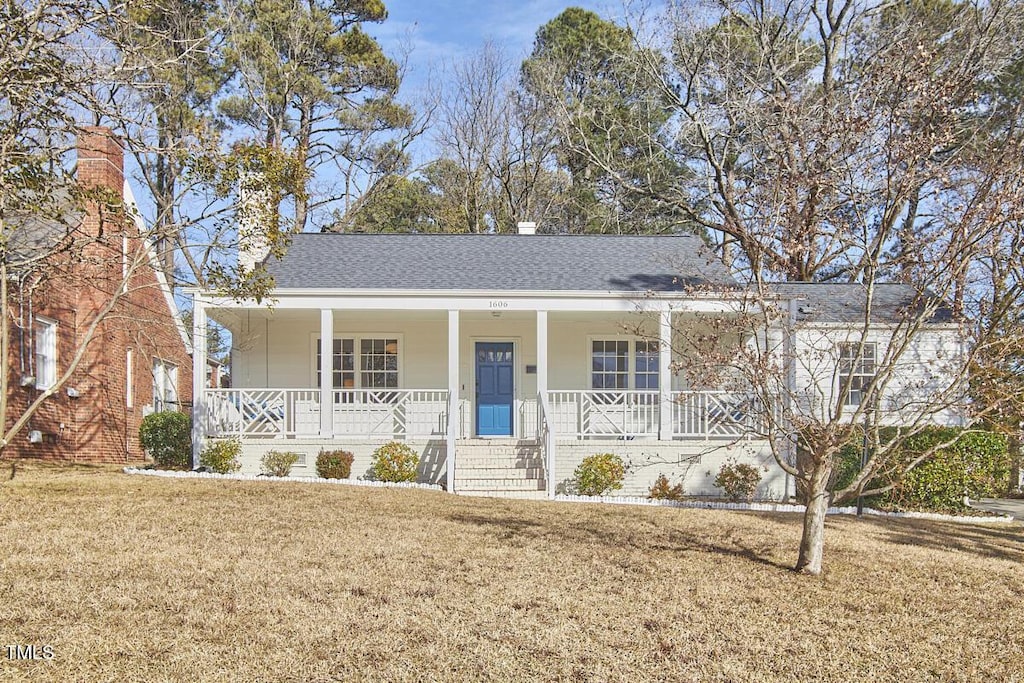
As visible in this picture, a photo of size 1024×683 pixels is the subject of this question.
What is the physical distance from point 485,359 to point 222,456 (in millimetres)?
5357

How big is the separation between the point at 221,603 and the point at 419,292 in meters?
8.87

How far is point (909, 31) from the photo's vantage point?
22.4 m

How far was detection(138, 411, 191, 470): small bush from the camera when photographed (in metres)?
15.4

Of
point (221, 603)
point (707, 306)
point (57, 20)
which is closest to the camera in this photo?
point (221, 603)

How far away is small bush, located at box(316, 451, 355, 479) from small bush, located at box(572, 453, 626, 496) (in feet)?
12.5

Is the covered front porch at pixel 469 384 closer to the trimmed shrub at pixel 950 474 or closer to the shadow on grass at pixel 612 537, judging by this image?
the trimmed shrub at pixel 950 474

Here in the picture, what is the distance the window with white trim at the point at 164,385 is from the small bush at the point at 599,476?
10530 mm

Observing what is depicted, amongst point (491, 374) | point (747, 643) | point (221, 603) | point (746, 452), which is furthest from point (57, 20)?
point (746, 452)

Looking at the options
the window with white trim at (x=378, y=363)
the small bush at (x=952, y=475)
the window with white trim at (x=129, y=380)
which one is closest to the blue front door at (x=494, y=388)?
the window with white trim at (x=378, y=363)

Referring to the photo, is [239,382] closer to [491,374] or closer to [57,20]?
[491,374]

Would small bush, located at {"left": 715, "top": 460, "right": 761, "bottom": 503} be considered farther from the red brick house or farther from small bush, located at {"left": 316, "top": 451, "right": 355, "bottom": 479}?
the red brick house

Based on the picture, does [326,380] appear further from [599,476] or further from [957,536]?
[957,536]

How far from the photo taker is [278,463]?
14.5 m

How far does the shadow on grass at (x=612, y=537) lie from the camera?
9180mm
